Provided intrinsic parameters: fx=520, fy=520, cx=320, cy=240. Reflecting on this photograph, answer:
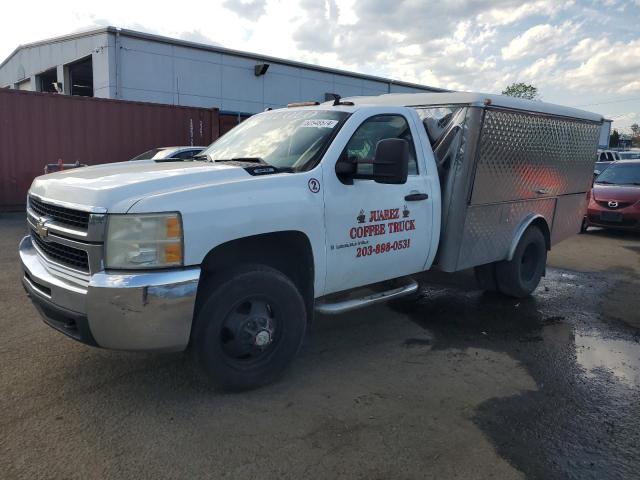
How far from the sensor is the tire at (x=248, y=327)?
10.7 feet

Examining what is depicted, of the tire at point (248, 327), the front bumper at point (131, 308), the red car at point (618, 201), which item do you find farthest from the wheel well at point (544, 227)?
the red car at point (618, 201)

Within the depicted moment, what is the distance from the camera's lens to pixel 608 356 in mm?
4500

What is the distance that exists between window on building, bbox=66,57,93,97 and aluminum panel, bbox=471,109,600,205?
1701cm

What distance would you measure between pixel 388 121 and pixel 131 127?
11461mm

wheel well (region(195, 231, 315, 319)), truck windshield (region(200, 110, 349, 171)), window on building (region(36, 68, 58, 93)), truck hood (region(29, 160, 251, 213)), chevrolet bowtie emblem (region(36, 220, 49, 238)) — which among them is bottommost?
wheel well (region(195, 231, 315, 319))

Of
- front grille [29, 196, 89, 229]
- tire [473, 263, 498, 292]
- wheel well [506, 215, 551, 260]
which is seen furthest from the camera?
tire [473, 263, 498, 292]

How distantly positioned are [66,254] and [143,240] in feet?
2.18

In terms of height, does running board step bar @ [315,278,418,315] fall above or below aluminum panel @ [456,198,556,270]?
below

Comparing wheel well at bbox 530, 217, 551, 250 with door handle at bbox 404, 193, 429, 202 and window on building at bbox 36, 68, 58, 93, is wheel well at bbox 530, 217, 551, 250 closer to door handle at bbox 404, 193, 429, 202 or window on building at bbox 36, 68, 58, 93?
door handle at bbox 404, 193, 429, 202

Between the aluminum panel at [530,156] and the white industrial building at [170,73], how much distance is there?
14.8 metres

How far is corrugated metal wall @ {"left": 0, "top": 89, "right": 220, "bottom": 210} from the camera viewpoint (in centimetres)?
1244

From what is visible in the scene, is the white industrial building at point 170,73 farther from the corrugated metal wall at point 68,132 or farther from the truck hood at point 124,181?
the truck hood at point 124,181

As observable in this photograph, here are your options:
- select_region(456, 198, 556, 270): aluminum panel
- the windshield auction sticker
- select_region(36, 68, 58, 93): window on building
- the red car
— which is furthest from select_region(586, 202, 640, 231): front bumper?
select_region(36, 68, 58, 93): window on building

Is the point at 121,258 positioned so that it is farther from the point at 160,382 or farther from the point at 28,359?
the point at 28,359
